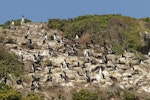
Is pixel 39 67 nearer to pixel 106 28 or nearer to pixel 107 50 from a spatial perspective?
pixel 107 50

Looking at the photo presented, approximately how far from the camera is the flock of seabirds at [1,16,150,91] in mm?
56531

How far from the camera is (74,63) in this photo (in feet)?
202

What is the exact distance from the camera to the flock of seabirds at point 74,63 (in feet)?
185

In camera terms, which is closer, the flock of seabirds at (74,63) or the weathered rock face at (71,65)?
the weathered rock face at (71,65)

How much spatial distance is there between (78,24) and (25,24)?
24.6 feet

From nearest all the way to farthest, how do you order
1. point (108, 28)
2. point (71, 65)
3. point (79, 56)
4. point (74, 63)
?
point (71, 65) → point (74, 63) → point (79, 56) → point (108, 28)

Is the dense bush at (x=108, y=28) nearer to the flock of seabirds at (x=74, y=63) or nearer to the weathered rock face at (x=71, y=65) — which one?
the flock of seabirds at (x=74, y=63)

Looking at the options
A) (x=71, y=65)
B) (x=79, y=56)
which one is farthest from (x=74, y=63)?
(x=79, y=56)

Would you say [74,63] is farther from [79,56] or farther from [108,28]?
[108,28]

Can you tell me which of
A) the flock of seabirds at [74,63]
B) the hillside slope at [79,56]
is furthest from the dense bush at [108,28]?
the flock of seabirds at [74,63]

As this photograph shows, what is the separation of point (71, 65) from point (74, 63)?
872mm

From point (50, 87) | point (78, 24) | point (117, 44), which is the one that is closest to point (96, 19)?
point (78, 24)

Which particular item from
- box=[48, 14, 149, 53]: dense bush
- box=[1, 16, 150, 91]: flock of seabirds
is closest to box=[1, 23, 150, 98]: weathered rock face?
box=[1, 16, 150, 91]: flock of seabirds

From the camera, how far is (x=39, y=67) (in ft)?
197
